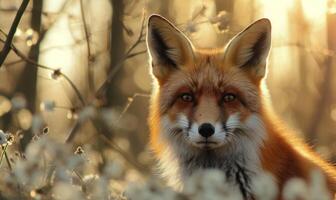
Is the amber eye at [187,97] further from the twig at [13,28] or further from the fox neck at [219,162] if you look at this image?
the twig at [13,28]

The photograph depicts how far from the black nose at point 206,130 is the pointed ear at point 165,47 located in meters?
0.98

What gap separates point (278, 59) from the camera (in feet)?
70.9

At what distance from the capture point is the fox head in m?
6.74

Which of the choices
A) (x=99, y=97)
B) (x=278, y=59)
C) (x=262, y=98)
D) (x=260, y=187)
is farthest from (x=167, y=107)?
(x=278, y=59)

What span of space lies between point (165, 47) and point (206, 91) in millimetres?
807

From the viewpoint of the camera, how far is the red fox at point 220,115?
266 inches

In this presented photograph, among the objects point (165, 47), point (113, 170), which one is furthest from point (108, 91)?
point (113, 170)

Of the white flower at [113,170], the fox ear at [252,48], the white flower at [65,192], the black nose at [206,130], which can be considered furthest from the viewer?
the fox ear at [252,48]

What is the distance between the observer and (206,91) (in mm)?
6934

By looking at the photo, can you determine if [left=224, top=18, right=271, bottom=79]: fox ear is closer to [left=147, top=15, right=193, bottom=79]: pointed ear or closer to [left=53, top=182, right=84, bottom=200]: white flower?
[left=147, top=15, right=193, bottom=79]: pointed ear

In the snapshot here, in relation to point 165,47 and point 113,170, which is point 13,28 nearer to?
point 165,47

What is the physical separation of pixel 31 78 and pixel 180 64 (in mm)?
8440

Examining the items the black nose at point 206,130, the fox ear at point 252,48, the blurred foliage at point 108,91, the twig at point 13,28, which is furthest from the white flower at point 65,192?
the fox ear at point 252,48

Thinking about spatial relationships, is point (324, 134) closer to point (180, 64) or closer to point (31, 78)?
point (31, 78)
